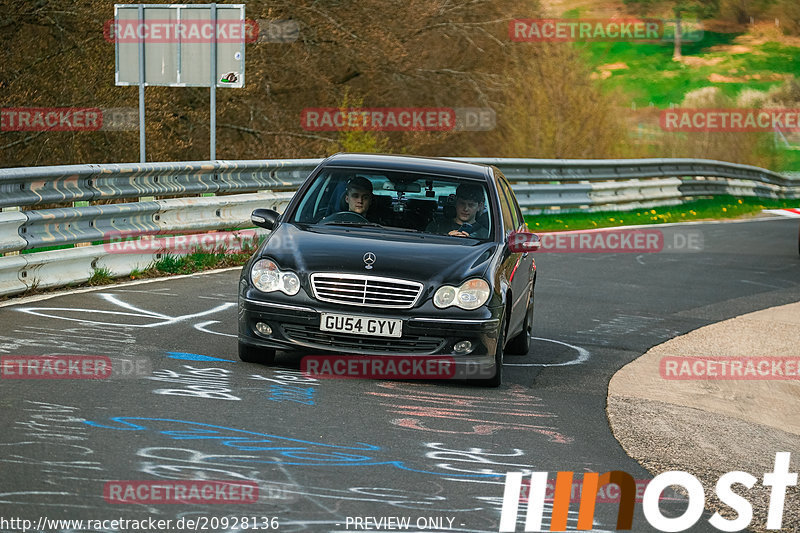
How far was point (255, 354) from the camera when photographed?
28.9 ft

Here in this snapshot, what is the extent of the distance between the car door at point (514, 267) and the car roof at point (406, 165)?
0.23 meters

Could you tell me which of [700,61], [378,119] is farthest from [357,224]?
[700,61]

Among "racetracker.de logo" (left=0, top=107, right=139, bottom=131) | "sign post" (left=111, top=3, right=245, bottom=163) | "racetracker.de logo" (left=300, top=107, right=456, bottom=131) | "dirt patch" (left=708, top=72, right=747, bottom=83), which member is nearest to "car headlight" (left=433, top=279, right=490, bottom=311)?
"sign post" (left=111, top=3, right=245, bottom=163)

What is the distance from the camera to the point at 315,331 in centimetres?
844

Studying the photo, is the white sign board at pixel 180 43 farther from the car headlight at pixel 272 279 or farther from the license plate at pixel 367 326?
the license plate at pixel 367 326

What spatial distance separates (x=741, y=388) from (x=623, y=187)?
16678mm

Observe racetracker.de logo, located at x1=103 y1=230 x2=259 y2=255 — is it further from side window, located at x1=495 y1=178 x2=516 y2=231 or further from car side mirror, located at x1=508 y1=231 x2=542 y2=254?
car side mirror, located at x1=508 y1=231 x2=542 y2=254

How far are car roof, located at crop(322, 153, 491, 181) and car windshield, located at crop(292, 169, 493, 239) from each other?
0.21 feet

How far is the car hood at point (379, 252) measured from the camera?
8508mm

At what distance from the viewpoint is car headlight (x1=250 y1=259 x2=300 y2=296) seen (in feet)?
28.0

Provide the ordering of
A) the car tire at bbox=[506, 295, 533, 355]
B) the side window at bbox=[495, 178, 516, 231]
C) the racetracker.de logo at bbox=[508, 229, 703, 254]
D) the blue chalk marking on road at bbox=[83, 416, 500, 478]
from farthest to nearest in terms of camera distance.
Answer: the racetracker.de logo at bbox=[508, 229, 703, 254]
the car tire at bbox=[506, 295, 533, 355]
the side window at bbox=[495, 178, 516, 231]
the blue chalk marking on road at bbox=[83, 416, 500, 478]

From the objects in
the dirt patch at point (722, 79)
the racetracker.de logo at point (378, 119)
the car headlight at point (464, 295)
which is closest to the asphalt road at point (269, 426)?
the car headlight at point (464, 295)

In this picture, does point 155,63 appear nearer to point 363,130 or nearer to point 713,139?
point 363,130

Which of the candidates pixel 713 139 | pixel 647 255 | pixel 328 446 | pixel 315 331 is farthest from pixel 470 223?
pixel 713 139
